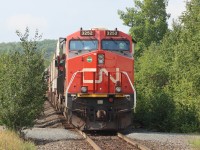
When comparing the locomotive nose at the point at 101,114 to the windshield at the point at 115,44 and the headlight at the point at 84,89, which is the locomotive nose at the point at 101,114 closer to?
the headlight at the point at 84,89

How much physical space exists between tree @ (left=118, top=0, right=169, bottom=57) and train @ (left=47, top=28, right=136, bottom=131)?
36481 millimetres

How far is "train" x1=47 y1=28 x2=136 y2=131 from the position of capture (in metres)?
15.8

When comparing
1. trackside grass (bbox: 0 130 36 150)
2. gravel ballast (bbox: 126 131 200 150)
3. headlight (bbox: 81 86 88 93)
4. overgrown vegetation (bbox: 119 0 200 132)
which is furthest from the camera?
overgrown vegetation (bbox: 119 0 200 132)

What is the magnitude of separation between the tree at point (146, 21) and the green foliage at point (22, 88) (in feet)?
127

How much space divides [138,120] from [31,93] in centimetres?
809

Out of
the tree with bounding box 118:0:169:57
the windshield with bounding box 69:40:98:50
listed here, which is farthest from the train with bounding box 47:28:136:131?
the tree with bounding box 118:0:169:57

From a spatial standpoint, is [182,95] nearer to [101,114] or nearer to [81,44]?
[101,114]

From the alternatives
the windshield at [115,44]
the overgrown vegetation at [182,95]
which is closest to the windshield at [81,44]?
the windshield at [115,44]

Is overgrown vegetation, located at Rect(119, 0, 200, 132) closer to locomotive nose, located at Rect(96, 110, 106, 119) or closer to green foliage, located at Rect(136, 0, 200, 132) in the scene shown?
green foliage, located at Rect(136, 0, 200, 132)

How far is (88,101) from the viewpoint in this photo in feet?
52.0

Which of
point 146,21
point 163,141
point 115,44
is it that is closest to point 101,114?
point 115,44

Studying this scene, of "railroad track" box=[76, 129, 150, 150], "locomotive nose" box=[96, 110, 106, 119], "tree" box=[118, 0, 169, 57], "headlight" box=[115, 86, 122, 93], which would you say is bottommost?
"railroad track" box=[76, 129, 150, 150]

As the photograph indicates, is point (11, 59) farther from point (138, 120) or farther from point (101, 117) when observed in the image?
point (138, 120)

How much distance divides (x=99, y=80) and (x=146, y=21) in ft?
126
